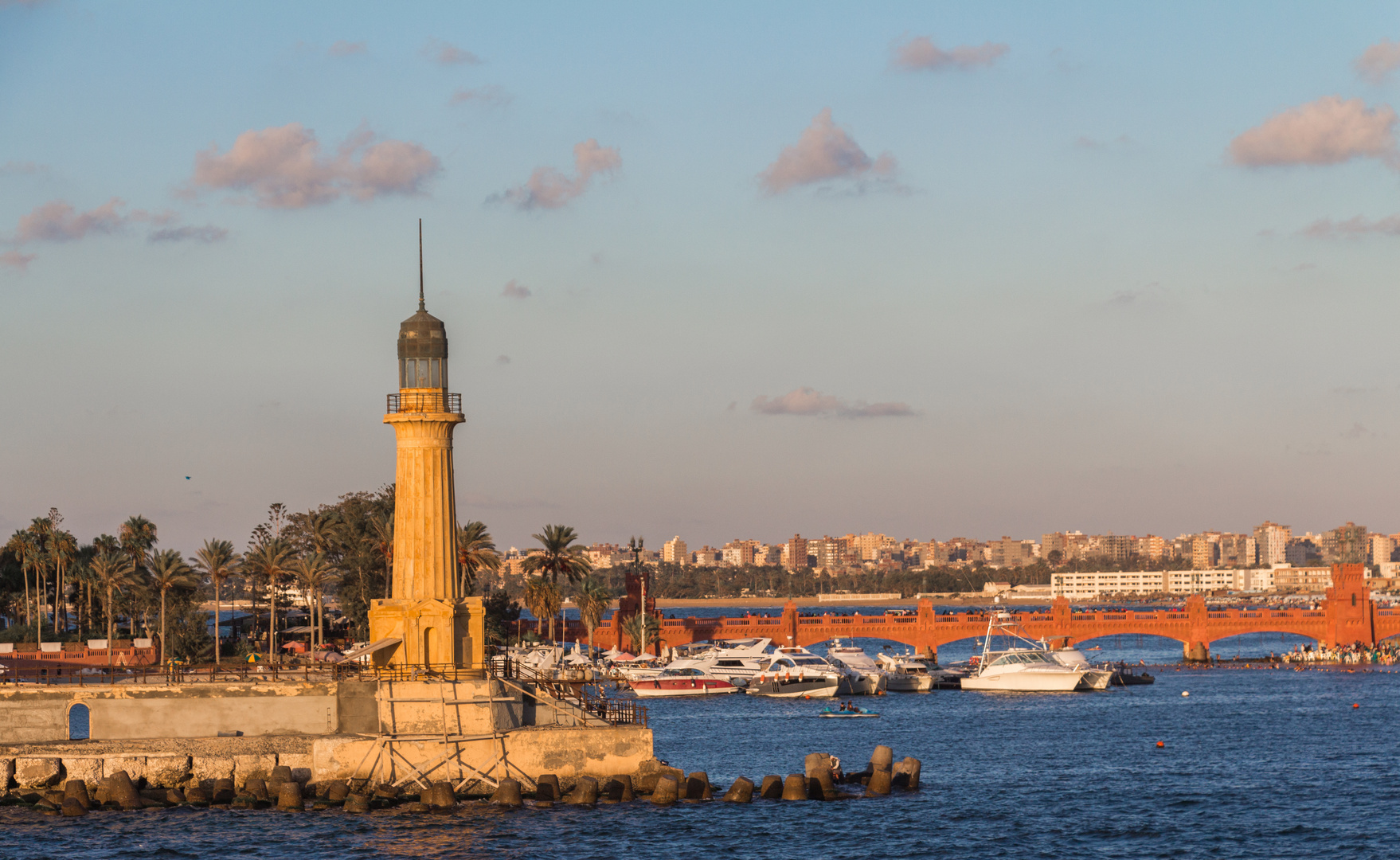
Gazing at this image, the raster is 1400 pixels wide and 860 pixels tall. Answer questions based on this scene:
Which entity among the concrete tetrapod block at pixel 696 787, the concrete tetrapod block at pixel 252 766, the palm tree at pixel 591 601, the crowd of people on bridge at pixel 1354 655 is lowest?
the crowd of people on bridge at pixel 1354 655

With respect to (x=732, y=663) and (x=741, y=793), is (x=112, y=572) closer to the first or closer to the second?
(x=732, y=663)

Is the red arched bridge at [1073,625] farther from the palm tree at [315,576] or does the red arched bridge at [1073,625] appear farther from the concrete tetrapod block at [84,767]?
the concrete tetrapod block at [84,767]

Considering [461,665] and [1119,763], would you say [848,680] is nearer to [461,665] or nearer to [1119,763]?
[1119,763]

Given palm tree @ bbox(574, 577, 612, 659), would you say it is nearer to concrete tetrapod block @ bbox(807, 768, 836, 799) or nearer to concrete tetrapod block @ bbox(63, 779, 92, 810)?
concrete tetrapod block @ bbox(807, 768, 836, 799)

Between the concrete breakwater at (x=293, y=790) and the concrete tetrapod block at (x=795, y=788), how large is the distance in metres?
1.54

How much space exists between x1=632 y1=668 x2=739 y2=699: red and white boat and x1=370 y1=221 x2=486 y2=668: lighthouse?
5594 centimetres

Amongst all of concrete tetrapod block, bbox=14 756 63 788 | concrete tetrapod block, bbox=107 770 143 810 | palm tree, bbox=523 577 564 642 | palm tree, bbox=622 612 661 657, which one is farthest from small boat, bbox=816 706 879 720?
concrete tetrapod block, bbox=14 756 63 788

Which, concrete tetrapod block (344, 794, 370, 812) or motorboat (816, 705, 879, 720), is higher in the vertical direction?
concrete tetrapod block (344, 794, 370, 812)

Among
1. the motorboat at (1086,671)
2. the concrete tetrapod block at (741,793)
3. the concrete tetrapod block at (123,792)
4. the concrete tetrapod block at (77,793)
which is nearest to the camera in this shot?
the concrete tetrapod block at (77,793)

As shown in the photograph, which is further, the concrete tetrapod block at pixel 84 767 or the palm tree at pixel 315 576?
the palm tree at pixel 315 576

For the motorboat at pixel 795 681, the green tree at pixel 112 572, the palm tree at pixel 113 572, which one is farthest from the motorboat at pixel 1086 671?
the green tree at pixel 112 572

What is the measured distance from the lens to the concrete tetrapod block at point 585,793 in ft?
138

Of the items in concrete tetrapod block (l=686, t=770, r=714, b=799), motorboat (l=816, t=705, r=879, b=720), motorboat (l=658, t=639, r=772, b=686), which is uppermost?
concrete tetrapod block (l=686, t=770, r=714, b=799)

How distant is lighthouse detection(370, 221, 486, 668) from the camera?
150 ft
